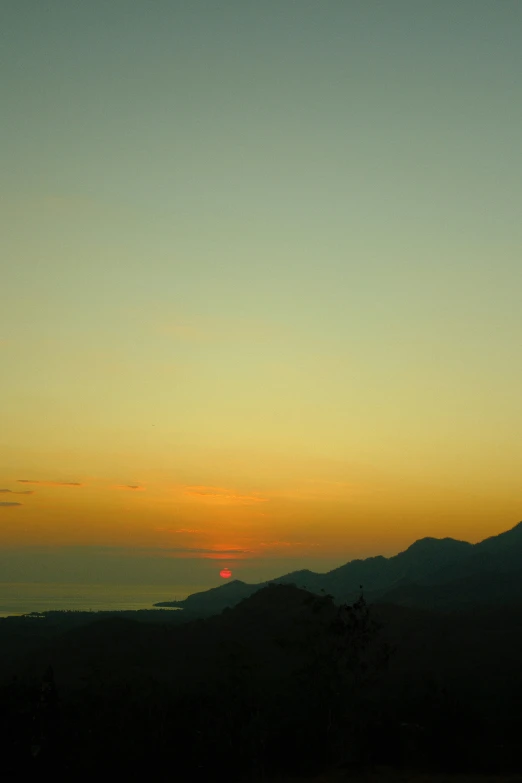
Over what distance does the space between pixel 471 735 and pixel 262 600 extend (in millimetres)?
54254

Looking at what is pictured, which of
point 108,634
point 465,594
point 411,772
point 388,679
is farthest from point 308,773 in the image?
point 465,594

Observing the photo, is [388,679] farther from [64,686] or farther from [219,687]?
[64,686]

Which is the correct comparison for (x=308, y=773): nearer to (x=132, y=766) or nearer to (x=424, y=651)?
(x=132, y=766)

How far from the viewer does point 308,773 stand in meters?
32.5

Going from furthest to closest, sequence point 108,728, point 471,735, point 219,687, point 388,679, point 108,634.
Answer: point 108,634, point 388,679, point 219,687, point 471,735, point 108,728

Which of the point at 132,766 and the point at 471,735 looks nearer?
the point at 132,766

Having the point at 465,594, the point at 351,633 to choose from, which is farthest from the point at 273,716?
the point at 465,594

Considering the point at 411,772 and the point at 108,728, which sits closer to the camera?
the point at 411,772

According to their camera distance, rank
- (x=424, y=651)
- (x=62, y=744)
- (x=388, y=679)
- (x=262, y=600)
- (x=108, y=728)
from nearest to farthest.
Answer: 1. (x=62, y=744)
2. (x=108, y=728)
3. (x=388, y=679)
4. (x=424, y=651)
5. (x=262, y=600)

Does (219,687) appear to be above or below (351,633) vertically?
below

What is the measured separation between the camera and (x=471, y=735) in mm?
36625

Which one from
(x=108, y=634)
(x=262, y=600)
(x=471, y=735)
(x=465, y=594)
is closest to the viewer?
(x=471, y=735)

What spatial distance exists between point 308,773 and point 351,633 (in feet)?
24.0


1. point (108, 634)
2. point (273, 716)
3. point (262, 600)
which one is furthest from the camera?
point (262, 600)
